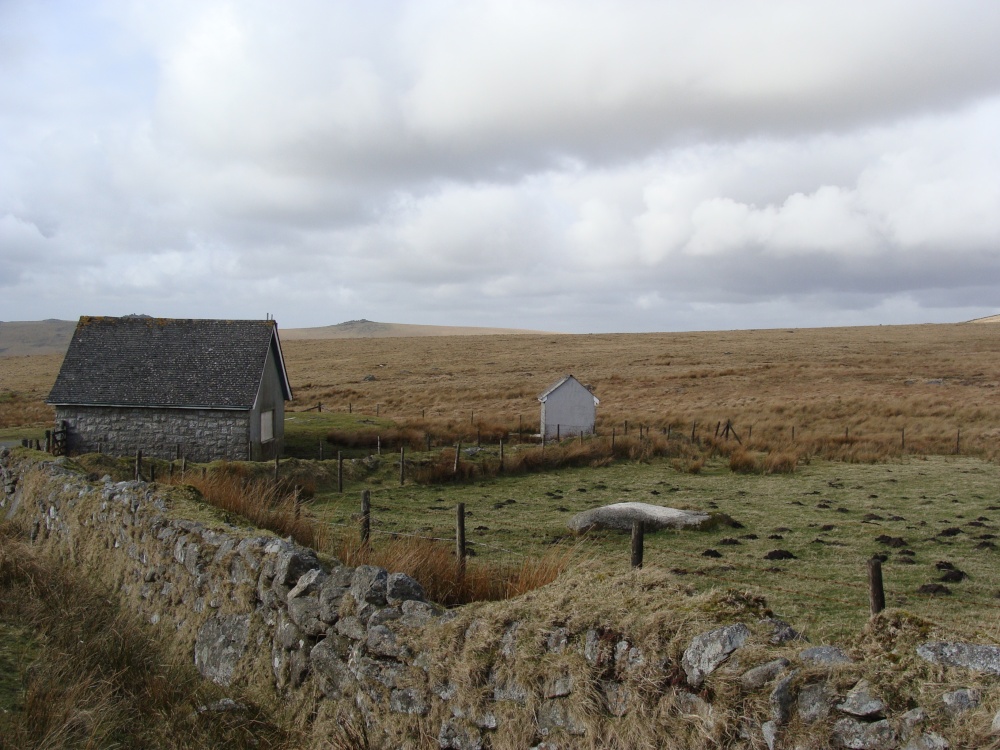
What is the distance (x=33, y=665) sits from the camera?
6.68m

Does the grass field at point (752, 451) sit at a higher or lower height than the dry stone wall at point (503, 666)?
lower

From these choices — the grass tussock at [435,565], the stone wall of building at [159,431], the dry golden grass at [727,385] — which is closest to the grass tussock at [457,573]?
the grass tussock at [435,565]

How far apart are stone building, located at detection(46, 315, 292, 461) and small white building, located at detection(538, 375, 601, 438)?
11.9m

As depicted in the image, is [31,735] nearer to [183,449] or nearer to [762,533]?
[762,533]

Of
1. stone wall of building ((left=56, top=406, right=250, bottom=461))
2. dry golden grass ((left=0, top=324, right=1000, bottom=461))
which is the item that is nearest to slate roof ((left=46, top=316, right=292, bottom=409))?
stone wall of building ((left=56, top=406, right=250, bottom=461))

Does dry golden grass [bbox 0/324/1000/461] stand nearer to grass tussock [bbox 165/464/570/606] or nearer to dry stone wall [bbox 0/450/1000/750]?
grass tussock [bbox 165/464/570/606]

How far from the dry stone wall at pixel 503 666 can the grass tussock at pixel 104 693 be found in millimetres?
297

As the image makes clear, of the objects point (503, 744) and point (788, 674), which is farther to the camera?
point (503, 744)

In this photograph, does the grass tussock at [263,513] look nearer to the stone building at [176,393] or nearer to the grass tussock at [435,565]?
the grass tussock at [435,565]

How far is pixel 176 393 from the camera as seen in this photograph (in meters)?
30.4

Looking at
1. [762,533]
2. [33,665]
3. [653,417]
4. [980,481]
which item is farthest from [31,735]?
[653,417]

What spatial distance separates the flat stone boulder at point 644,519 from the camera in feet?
55.4

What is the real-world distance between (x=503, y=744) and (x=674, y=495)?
60.3 feet

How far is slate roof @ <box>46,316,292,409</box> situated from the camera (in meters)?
30.4
